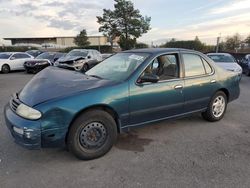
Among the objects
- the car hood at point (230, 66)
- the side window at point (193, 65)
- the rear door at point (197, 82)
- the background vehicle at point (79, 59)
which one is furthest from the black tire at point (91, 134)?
the background vehicle at point (79, 59)

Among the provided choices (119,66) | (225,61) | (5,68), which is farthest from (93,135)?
(5,68)

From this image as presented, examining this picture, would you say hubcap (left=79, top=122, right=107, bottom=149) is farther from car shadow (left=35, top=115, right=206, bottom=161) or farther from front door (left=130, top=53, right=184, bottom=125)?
front door (left=130, top=53, right=184, bottom=125)

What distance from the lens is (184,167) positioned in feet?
10.9

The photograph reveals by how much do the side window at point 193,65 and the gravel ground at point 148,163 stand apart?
1120mm

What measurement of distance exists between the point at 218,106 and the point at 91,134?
3.02 m

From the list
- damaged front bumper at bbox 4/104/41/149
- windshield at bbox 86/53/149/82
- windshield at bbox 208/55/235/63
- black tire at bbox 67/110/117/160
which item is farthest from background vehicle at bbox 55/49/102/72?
damaged front bumper at bbox 4/104/41/149

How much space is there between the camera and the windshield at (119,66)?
13.0 ft

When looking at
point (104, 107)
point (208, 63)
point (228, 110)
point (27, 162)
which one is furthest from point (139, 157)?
point (228, 110)

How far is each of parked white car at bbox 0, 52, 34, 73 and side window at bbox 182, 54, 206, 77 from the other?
14.3m

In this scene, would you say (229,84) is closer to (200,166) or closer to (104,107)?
(200,166)

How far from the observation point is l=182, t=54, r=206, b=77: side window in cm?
453

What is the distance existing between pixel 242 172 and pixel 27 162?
2.96m

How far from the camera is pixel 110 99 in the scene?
11.5ft

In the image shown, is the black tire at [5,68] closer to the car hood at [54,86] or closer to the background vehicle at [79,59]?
the background vehicle at [79,59]
